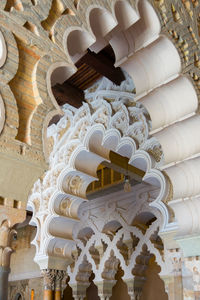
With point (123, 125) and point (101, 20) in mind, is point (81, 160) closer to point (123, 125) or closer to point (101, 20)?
point (123, 125)

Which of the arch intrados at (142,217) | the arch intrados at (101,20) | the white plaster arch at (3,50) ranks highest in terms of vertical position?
the arch intrados at (101,20)

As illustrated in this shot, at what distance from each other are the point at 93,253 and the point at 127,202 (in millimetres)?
1685

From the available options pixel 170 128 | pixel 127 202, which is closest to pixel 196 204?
pixel 170 128

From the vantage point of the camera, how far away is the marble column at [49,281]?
731 centimetres

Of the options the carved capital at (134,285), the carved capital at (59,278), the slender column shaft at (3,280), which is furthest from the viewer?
the carved capital at (134,285)

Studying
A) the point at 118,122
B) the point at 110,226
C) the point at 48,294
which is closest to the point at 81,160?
the point at 118,122

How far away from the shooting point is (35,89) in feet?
9.84

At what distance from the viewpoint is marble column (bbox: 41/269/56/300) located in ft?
24.0

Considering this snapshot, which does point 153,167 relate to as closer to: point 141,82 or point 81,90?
point 141,82

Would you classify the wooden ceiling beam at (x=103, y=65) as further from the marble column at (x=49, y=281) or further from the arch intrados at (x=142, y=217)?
the marble column at (x=49, y=281)

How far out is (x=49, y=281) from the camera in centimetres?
749

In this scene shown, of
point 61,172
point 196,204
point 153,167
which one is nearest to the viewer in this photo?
point 196,204

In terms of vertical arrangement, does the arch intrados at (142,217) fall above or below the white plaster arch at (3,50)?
below

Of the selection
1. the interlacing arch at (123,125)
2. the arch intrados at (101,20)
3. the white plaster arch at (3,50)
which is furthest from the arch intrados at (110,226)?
the white plaster arch at (3,50)
